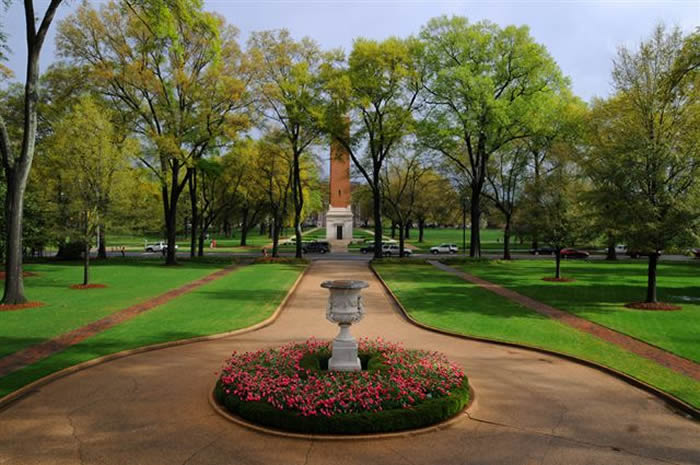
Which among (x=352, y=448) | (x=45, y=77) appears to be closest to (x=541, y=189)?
(x=352, y=448)

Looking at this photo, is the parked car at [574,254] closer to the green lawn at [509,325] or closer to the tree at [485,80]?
the tree at [485,80]

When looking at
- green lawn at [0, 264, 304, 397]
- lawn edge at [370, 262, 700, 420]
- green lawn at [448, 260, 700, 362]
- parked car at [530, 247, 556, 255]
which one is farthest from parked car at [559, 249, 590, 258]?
lawn edge at [370, 262, 700, 420]

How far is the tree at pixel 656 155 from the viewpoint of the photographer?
17.6 metres

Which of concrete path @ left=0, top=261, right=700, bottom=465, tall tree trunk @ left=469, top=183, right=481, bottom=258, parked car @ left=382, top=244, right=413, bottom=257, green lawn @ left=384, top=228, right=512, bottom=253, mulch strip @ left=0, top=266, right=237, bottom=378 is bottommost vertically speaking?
concrete path @ left=0, top=261, right=700, bottom=465

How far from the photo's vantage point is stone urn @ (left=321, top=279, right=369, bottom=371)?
8.81 m

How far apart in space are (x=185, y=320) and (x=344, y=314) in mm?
8365

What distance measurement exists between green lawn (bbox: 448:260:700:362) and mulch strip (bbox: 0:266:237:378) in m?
15.5

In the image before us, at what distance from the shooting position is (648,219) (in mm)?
17906

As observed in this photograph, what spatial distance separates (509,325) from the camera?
Answer: 14859 millimetres

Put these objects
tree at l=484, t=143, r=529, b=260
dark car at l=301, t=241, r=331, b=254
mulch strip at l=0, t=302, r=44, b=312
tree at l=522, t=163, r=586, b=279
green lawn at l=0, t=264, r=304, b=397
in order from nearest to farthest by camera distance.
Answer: green lawn at l=0, t=264, r=304, b=397
mulch strip at l=0, t=302, r=44, b=312
tree at l=522, t=163, r=586, b=279
tree at l=484, t=143, r=529, b=260
dark car at l=301, t=241, r=331, b=254

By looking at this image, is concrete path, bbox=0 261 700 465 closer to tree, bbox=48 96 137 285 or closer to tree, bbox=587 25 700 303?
tree, bbox=587 25 700 303

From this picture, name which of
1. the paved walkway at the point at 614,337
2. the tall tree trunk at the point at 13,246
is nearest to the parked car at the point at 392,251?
the paved walkway at the point at 614,337

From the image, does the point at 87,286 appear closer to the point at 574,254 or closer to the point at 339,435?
the point at 339,435

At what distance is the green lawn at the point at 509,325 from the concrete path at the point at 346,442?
825 millimetres
